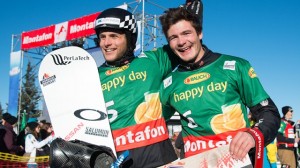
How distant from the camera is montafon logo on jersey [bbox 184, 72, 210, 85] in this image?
2692mm

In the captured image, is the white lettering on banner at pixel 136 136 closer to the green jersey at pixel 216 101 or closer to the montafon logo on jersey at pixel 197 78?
the green jersey at pixel 216 101

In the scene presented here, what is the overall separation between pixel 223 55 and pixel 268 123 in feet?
2.49

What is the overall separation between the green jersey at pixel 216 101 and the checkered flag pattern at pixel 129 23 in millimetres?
815

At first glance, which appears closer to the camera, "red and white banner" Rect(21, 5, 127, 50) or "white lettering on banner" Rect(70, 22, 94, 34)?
"white lettering on banner" Rect(70, 22, 94, 34)

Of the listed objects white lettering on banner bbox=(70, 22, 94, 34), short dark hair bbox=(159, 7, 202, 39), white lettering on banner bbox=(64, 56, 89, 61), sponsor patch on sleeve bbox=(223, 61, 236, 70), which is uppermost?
white lettering on banner bbox=(70, 22, 94, 34)

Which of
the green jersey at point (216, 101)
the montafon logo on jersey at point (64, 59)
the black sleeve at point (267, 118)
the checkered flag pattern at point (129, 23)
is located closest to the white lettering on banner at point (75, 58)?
the montafon logo on jersey at point (64, 59)

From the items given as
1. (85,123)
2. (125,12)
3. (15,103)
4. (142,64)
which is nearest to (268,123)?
(142,64)

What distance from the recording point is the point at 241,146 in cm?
196

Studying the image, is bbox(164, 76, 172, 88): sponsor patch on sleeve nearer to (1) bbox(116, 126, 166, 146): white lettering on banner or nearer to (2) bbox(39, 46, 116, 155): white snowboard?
(1) bbox(116, 126, 166, 146): white lettering on banner

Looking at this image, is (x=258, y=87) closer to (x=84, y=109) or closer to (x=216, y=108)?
(x=216, y=108)

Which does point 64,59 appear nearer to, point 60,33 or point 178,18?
point 178,18

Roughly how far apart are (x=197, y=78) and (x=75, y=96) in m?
1.15

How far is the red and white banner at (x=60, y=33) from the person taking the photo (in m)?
18.8

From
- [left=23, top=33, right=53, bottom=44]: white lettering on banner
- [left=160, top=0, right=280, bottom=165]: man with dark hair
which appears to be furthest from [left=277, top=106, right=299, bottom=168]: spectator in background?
[left=23, top=33, right=53, bottom=44]: white lettering on banner
